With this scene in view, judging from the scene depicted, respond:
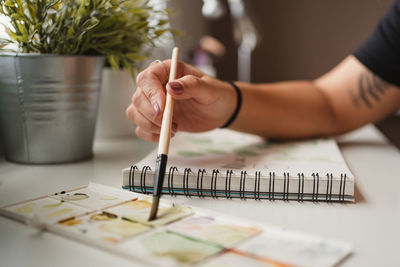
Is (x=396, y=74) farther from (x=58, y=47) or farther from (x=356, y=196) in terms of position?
(x=58, y=47)

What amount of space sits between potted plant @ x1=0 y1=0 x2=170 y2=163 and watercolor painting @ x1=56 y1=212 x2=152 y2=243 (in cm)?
29

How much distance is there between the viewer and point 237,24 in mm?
1514

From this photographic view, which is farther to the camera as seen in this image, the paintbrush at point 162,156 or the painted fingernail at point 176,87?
the painted fingernail at point 176,87

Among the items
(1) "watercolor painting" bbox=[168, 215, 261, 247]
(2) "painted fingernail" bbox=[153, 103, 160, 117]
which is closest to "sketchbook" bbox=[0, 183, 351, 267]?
(1) "watercolor painting" bbox=[168, 215, 261, 247]

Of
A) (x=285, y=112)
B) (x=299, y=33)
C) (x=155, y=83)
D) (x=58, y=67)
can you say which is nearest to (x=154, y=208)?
(x=155, y=83)

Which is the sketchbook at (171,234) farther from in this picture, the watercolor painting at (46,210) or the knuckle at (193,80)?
the knuckle at (193,80)

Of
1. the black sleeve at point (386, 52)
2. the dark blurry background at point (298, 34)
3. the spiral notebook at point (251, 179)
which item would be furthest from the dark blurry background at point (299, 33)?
the spiral notebook at point (251, 179)

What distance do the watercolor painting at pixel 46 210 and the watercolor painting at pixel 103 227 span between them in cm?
2

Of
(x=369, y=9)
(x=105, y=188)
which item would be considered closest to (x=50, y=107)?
(x=105, y=188)

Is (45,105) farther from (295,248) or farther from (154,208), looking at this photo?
(295,248)

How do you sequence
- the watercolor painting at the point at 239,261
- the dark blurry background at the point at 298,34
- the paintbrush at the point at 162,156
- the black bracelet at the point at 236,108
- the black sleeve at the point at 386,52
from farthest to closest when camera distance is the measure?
the dark blurry background at the point at 298,34
the black sleeve at the point at 386,52
the black bracelet at the point at 236,108
the paintbrush at the point at 162,156
the watercolor painting at the point at 239,261

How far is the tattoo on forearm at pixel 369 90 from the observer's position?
3.15ft

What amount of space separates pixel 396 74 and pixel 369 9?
1.18 metres

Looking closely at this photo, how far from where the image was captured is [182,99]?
26.3 inches
